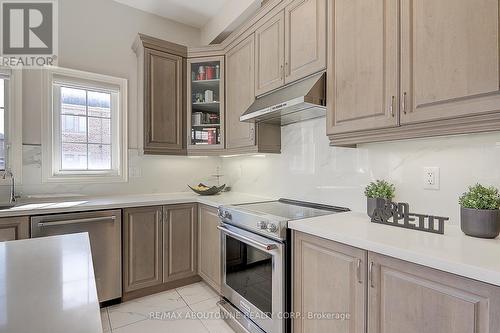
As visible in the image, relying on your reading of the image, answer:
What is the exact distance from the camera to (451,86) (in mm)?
1120

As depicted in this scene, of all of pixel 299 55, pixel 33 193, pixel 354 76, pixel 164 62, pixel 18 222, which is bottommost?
pixel 18 222

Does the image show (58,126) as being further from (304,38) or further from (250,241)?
(304,38)

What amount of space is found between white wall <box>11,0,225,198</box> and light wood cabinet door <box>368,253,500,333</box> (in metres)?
2.49

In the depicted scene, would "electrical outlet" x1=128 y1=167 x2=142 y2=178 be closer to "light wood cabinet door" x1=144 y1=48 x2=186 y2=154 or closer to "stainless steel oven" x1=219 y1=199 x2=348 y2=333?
"light wood cabinet door" x1=144 y1=48 x2=186 y2=154

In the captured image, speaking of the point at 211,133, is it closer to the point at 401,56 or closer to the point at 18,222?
the point at 18,222

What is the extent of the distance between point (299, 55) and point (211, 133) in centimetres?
134

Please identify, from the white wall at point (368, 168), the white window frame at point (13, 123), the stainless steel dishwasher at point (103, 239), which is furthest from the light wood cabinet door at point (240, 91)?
the white window frame at point (13, 123)

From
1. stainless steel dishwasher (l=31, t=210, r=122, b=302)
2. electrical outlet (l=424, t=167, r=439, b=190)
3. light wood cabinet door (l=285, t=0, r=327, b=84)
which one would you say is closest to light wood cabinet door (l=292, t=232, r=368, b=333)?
electrical outlet (l=424, t=167, r=439, b=190)

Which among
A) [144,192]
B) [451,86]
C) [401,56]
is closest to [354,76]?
[401,56]

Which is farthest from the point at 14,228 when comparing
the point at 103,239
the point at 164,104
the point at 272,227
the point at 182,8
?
the point at 182,8

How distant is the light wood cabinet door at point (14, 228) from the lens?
1828mm

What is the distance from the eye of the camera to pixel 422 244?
1069 millimetres

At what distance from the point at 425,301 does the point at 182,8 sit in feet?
10.9

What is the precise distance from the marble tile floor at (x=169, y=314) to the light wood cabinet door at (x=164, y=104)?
142 centimetres
